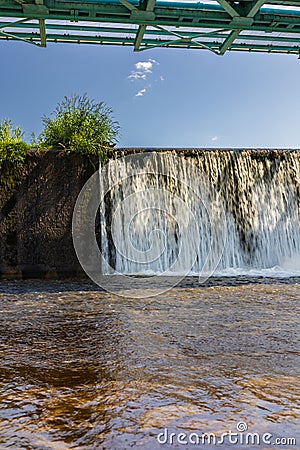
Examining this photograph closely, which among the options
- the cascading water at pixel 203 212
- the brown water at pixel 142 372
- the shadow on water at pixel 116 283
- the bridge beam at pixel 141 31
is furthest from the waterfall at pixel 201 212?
the brown water at pixel 142 372

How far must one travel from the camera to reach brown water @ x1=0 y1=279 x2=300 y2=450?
207 cm

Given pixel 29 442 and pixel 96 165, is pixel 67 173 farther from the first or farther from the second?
pixel 29 442

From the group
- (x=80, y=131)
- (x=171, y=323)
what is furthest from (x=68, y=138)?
(x=171, y=323)

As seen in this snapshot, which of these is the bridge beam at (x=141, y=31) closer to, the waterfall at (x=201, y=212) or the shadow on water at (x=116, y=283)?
the waterfall at (x=201, y=212)

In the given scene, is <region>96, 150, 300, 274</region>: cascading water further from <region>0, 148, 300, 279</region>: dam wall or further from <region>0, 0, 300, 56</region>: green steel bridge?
<region>0, 0, 300, 56</region>: green steel bridge

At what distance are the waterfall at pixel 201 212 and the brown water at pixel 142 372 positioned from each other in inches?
158

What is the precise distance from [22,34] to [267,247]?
6603 millimetres

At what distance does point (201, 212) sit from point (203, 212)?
4 cm

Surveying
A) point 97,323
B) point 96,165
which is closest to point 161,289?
point 97,323

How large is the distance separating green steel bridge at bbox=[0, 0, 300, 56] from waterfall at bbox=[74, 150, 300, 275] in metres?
2.40

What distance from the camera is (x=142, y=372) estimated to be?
115 inches

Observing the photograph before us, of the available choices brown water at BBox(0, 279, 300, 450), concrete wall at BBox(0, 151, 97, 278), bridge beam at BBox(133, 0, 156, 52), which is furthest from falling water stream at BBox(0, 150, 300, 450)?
bridge beam at BBox(133, 0, 156, 52)

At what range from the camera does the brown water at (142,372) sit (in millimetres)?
2074

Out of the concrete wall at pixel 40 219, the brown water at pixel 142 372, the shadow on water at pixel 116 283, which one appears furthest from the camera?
the concrete wall at pixel 40 219
